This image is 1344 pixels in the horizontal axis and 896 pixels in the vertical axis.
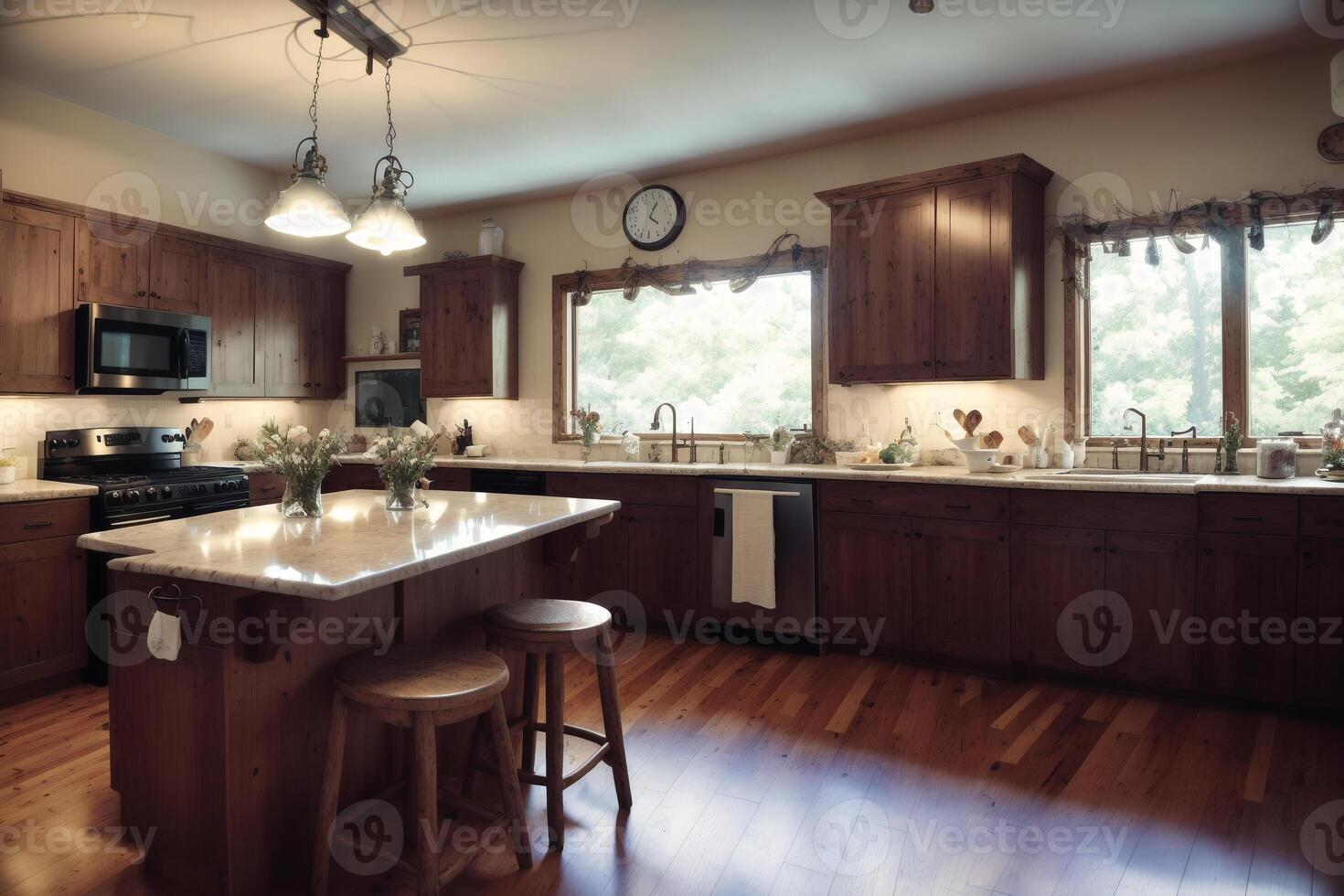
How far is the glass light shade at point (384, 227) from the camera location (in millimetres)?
2721

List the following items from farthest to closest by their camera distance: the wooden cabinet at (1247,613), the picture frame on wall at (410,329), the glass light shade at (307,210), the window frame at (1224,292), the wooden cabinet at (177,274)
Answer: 1. the picture frame on wall at (410,329)
2. the wooden cabinet at (177,274)
3. the window frame at (1224,292)
4. the wooden cabinet at (1247,613)
5. the glass light shade at (307,210)

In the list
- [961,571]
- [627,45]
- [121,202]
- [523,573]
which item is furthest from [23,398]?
[961,571]

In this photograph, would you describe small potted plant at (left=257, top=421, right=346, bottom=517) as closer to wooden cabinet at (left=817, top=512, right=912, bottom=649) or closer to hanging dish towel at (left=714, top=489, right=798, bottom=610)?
hanging dish towel at (left=714, top=489, right=798, bottom=610)

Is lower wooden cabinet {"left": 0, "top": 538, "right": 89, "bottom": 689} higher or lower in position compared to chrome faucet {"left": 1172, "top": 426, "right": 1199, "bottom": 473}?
lower

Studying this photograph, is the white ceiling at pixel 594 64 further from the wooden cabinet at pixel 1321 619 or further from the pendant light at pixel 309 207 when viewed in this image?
the wooden cabinet at pixel 1321 619

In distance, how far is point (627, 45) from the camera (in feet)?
11.0

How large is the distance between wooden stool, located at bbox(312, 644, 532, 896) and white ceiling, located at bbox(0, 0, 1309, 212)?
2.59 metres

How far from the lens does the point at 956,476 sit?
3484 millimetres

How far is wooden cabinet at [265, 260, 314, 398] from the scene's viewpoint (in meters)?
5.21

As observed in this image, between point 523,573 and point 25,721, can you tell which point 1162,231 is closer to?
point 523,573

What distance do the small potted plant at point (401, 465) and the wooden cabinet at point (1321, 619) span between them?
11.0ft

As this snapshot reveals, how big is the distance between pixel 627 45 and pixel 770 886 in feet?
10.8

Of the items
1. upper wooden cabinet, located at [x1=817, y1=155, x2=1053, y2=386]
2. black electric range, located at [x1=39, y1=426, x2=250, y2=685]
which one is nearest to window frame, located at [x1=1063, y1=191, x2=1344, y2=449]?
upper wooden cabinet, located at [x1=817, y1=155, x2=1053, y2=386]

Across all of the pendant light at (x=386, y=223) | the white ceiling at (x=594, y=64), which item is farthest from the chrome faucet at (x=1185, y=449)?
the pendant light at (x=386, y=223)
